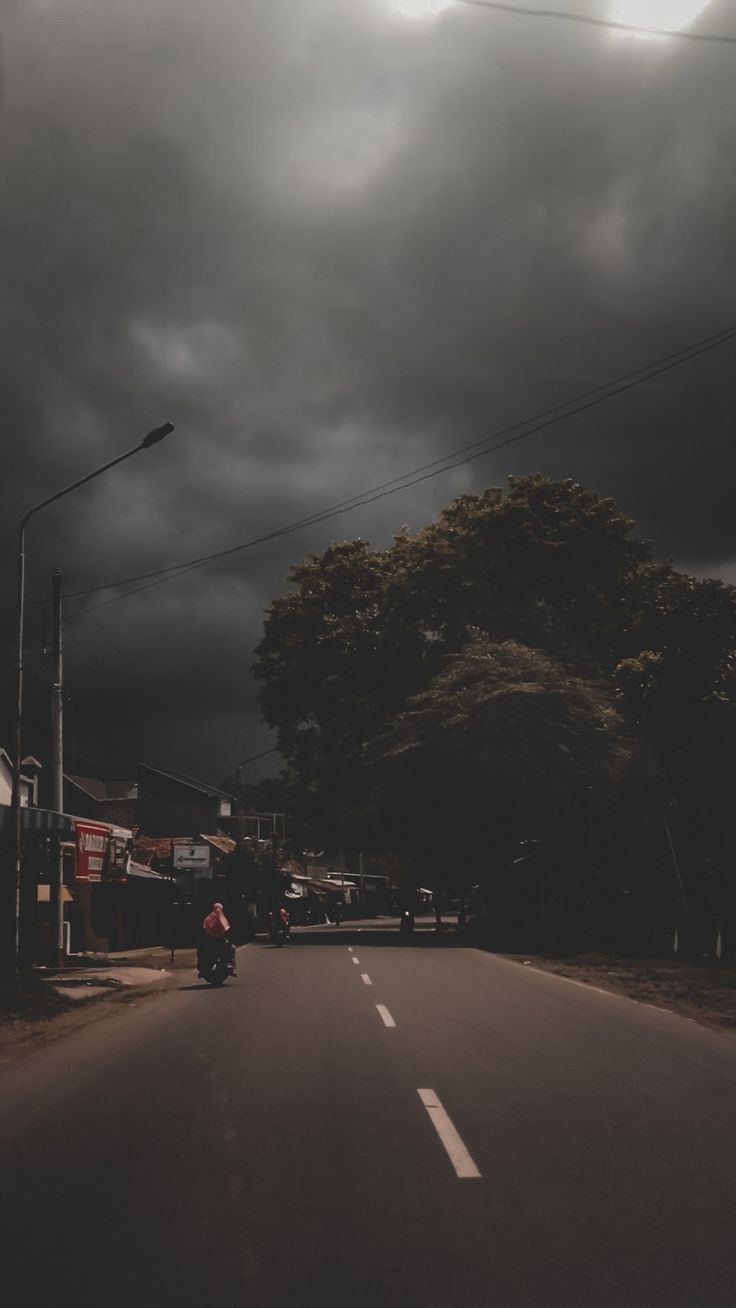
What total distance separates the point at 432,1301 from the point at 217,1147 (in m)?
2.98

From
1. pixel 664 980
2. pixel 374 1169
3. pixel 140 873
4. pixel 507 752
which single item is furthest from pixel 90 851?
pixel 374 1169

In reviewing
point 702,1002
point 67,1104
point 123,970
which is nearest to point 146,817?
point 123,970

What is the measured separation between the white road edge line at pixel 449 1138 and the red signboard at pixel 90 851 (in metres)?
20.2

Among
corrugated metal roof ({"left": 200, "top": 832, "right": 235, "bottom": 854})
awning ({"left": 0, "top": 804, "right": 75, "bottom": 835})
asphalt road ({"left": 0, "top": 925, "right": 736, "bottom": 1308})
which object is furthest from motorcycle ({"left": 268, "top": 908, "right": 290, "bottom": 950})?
asphalt road ({"left": 0, "top": 925, "right": 736, "bottom": 1308})

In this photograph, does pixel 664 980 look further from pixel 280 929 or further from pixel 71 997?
A: pixel 280 929

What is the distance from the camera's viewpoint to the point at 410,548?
40625 millimetres

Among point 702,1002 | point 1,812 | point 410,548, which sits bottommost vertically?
point 702,1002

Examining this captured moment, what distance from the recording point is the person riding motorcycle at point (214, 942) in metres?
20.9

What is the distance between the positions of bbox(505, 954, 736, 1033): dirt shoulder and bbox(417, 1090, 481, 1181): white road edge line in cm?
670

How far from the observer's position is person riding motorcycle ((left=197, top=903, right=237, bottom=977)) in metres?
20.9

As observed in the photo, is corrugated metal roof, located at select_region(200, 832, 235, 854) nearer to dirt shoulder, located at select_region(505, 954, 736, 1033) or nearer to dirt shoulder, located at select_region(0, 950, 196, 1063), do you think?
dirt shoulder, located at select_region(0, 950, 196, 1063)

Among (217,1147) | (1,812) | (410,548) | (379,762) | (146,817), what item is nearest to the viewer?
(217,1147)

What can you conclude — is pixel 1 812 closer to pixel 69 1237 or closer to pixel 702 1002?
pixel 702 1002

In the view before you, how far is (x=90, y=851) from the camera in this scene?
98.4 feet
